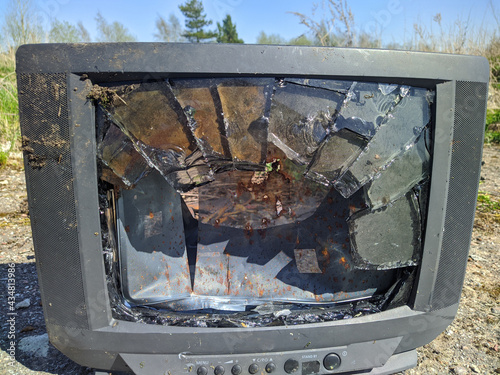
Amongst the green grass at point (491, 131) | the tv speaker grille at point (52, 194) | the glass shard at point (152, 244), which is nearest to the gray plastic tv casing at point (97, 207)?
the tv speaker grille at point (52, 194)

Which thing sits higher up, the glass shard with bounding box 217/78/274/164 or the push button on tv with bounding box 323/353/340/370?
the glass shard with bounding box 217/78/274/164

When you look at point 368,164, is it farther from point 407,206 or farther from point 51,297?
point 51,297

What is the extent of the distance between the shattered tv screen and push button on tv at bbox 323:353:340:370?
117 millimetres

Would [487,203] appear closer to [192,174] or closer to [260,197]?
[260,197]

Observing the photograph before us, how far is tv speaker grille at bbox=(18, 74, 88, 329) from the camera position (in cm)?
98

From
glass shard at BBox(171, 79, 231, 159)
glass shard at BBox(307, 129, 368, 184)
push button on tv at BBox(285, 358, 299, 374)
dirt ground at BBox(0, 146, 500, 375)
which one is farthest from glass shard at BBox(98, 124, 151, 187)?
dirt ground at BBox(0, 146, 500, 375)

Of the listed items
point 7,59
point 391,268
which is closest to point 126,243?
point 391,268

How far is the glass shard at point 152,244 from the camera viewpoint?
1.19 metres

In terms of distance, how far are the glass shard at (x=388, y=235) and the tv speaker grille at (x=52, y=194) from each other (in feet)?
2.68

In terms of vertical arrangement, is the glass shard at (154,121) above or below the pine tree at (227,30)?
below

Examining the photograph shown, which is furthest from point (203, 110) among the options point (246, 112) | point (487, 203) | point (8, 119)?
point (8, 119)

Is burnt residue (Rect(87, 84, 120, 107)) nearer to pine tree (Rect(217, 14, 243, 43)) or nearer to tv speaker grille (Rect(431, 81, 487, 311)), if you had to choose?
tv speaker grille (Rect(431, 81, 487, 311))

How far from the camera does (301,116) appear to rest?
1.02 meters

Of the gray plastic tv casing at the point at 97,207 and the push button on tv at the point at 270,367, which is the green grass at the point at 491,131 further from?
the push button on tv at the point at 270,367
